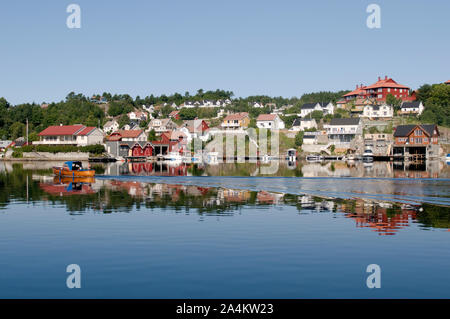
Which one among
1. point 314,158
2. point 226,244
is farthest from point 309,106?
point 226,244

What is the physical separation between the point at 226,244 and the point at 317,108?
16656 cm

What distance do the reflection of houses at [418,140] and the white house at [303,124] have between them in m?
33.3

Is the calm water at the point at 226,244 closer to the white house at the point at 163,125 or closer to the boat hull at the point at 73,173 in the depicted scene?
the boat hull at the point at 73,173

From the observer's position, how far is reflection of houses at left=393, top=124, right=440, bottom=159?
138 metres

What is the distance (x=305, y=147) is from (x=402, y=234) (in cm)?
12797

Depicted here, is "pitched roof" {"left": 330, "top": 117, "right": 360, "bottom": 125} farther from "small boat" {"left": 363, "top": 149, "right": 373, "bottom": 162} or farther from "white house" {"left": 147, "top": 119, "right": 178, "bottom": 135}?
"white house" {"left": 147, "top": 119, "right": 178, "bottom": 135}

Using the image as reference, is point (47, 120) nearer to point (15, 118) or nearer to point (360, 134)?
point (15, 118)

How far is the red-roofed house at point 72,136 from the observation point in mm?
147625

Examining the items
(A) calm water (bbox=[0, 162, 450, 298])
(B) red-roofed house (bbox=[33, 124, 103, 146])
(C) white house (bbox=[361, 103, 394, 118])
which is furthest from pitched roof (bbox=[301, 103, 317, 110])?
(A) calm water (bbox=[0, 162, 450, 298])

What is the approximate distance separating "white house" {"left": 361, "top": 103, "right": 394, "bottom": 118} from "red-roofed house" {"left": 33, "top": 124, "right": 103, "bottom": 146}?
300 ft

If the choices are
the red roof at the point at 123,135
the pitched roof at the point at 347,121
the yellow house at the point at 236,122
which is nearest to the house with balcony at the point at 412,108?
the pitched roof at the point at 347,121

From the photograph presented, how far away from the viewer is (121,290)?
670 inches

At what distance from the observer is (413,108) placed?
170625 mm

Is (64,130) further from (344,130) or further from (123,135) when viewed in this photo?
(344,130)
